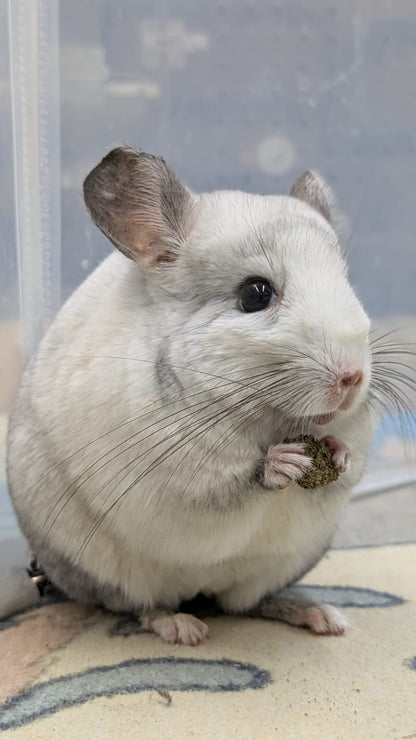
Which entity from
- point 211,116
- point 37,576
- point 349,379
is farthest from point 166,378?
point 211,116

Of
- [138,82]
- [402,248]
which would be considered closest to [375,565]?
[402,248]

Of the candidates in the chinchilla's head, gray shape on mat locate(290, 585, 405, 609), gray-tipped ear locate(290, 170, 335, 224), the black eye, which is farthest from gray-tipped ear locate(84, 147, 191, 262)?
gray shape on mat locate(290, 585, 405, 609)

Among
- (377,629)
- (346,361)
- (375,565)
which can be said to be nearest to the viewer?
(346,361)

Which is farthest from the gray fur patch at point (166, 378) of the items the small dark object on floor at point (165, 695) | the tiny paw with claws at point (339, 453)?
the small dark object on floor at point (165, 695)

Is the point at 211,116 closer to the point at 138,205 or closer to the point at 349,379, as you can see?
the point at 138,205

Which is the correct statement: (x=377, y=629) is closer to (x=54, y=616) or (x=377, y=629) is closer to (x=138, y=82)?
(x=54, y=616)

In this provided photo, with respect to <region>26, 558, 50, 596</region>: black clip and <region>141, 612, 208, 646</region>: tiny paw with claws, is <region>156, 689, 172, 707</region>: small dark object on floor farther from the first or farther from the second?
<region>26, 558, 50, 596</region>: black clip
